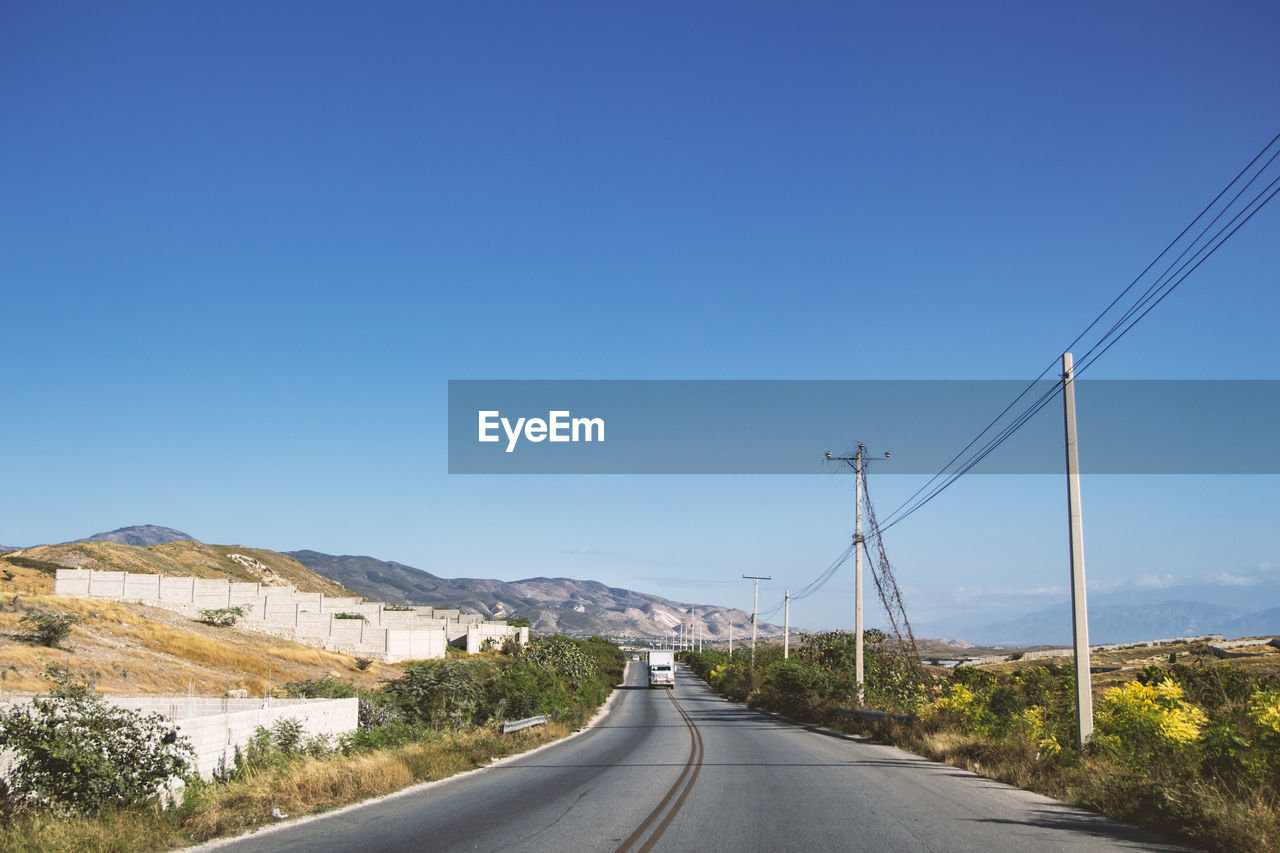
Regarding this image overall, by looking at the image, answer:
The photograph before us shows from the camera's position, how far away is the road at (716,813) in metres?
10.3

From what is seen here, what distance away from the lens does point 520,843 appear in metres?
10.3

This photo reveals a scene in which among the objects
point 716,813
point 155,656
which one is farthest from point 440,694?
point 155,656

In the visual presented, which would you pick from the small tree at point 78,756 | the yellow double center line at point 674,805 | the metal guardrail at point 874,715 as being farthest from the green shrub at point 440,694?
the small tree at point 78,756

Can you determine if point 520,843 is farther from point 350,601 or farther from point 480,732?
point 350,601

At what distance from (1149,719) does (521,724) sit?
19758 millimetres

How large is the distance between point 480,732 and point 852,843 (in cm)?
1951

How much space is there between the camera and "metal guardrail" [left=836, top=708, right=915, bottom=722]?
26.6 meters

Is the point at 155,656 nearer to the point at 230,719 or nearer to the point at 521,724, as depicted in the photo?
the point at 521,724

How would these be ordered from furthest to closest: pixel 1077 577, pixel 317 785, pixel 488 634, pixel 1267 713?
1. pixel 488 634
2. pixel 1077 577
3. pixel 317 785
4. pixel 1267 713

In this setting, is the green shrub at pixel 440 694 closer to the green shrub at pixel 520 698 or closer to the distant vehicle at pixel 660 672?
the green shrub at pixel 520 698

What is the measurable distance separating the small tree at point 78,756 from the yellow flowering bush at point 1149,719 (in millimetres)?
15918

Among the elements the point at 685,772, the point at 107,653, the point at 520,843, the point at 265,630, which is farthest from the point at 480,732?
the point at 265,630

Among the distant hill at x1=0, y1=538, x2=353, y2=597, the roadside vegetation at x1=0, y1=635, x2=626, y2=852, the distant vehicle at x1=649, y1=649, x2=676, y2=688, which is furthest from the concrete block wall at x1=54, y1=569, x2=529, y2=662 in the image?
the roadside vegetation at x1=0, y1=635, x2=626, y2=852

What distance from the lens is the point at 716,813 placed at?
12562mm
